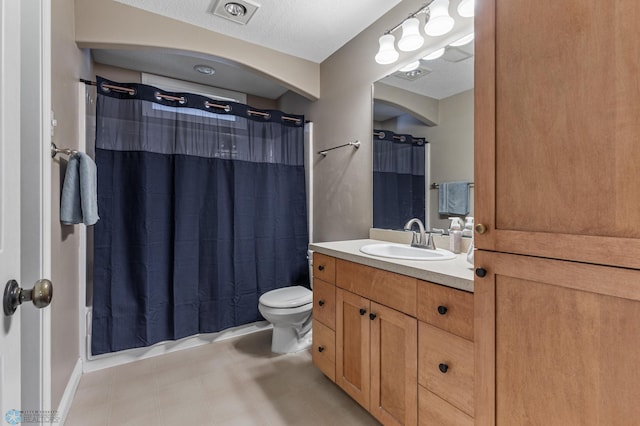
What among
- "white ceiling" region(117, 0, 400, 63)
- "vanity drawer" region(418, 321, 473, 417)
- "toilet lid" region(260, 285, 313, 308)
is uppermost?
"white ceiling" region(117, 0, 400, 63)

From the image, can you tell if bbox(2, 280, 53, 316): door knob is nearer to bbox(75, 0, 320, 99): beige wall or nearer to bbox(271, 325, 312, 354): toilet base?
bbox(271, 325, 312, 354): toilet base

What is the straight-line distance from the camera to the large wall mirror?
5.10 feet

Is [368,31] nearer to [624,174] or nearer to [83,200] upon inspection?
[624,174]

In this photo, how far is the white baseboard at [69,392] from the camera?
4.90 ft

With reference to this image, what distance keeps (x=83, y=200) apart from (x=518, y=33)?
2.03m

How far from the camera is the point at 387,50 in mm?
1835

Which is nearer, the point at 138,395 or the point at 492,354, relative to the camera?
the point at 492,354

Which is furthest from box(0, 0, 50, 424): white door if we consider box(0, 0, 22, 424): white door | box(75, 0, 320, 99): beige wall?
box(75, 0, 320, 99): beige wall

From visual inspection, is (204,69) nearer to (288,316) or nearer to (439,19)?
(439,19)

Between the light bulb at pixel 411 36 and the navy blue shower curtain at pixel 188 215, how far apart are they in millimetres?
1231

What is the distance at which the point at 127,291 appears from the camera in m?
2.05

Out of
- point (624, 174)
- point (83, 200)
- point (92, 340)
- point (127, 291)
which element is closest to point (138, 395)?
point (92, 340)

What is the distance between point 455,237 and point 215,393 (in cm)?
166

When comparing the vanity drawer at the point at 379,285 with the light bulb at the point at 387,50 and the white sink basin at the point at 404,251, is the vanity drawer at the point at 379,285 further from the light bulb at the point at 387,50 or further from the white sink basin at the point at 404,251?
the light bulb at the point at 387,50
